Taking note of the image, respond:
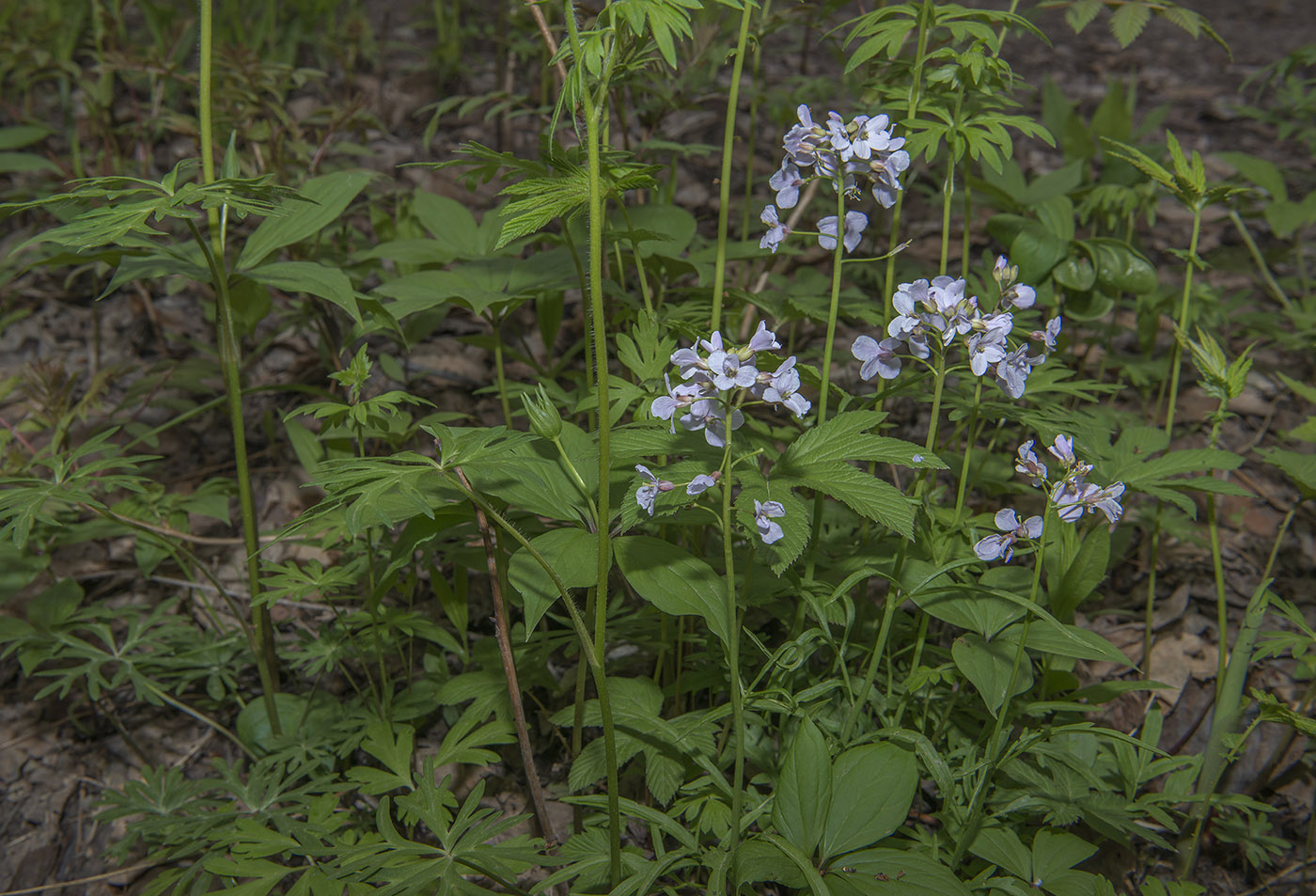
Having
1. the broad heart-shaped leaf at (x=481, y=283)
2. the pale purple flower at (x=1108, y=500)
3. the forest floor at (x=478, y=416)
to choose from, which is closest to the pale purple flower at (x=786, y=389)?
the pale purple flower at (x=1108, y=500)

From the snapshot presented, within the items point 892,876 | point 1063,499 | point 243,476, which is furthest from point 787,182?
point 243,476

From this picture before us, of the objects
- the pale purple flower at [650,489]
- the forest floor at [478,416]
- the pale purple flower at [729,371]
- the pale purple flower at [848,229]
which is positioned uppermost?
the pale purple flower at [848,229]

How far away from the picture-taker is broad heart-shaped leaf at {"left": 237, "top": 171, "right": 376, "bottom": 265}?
6.37 ft

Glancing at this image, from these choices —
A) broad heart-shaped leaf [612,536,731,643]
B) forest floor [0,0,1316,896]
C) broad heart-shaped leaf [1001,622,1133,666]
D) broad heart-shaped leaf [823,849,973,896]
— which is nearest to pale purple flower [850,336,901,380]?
broad heart-shaped leaf [612,536,731,643]

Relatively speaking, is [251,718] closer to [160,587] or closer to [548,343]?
[160,587]

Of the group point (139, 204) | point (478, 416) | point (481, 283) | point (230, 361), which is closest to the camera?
point (139, 204)

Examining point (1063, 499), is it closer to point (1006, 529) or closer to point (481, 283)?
point (1006, 529)

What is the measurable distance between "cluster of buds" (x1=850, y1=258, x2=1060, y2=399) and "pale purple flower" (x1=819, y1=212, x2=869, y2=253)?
0.63 feet

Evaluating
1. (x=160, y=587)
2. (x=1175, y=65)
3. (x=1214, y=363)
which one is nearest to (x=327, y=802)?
(x=160, y=587)

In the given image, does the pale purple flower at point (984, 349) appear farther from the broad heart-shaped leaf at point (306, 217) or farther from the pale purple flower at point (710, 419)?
the broad heart-shaped leaf at point (306, 217)

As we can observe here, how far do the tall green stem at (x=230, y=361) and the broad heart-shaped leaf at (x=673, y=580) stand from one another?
2.59 feet

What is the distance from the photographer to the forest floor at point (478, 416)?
6.62 ft

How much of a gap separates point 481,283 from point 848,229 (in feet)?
3.55

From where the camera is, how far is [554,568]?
56.1 inches
